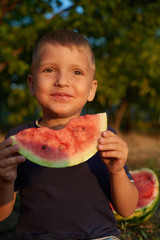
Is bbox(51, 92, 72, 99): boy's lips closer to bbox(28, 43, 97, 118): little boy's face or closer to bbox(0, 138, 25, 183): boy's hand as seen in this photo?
bbox(28, 43, 97, 118): little boy's face

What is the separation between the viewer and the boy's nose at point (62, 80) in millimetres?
2094

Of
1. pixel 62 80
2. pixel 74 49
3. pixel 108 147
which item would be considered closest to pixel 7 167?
pixel 108 147

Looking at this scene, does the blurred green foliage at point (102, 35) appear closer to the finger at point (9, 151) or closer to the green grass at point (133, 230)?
the green grass at point (133, 230)

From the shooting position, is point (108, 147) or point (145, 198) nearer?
point (108, 147)

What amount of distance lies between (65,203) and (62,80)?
968mm

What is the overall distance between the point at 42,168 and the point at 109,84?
1069 centimetres

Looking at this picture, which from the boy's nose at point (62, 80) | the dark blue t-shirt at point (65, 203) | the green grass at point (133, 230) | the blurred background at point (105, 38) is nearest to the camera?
the dark blue t-shirt at point (65, 203)

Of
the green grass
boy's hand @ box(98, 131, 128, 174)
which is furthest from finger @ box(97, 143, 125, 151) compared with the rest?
the green grass

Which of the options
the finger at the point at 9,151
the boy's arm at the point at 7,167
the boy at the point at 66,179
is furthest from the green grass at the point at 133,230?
the finger at the point at 9,151

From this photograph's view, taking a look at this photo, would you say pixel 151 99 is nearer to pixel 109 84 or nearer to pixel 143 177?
pixel 109 84

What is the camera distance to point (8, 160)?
1721 millimetres

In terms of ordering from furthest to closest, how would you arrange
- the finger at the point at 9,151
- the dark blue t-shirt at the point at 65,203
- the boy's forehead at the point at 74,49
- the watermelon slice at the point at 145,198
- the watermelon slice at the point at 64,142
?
the watermelon slice at the point at 145,198, the boy's forehead at the point at 74,49, the dark blue t-shirt at the point at 65,203, the watermelon slice at the point at 64,142, the finger at the point at 9,151

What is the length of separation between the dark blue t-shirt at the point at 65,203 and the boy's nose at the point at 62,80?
675 mm

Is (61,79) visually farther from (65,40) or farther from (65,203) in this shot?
(65,203)
